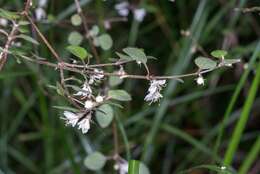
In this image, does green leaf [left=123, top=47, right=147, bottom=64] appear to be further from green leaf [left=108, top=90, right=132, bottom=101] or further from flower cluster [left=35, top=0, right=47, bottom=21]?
flower cluster [left=35, top=0, right=47, bottom=21]

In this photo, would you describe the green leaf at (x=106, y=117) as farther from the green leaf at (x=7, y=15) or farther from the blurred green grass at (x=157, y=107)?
the blurred green grass at (x=157, y=107)

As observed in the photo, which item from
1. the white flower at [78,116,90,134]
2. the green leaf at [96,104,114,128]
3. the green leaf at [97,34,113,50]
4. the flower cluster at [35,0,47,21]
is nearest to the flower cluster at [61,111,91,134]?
the white flower at [78,116,90,134]

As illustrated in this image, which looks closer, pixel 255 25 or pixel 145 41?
pixel 255 25

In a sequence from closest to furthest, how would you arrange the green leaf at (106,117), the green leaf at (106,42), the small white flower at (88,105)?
1. the small white flower at (88,105)
2. the green leaf at (106,117)
3. the green leaf at (106,42)

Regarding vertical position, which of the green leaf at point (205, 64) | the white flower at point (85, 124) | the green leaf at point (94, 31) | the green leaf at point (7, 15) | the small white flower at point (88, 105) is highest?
the green leaf at point (94, 31)

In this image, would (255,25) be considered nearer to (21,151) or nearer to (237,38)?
(237,38)

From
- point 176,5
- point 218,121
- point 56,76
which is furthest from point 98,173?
point 176,5

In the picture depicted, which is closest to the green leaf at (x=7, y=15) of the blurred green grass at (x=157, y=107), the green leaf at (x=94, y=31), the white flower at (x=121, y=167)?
the green leaf at (x=94, y=31)

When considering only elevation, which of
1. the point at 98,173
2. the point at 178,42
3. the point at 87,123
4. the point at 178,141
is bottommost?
the point at 87,123

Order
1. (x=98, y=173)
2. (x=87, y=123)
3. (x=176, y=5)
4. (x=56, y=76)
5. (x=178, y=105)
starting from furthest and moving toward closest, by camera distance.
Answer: (x=176, y=5), (x=178, y=105), (x=56, y=76), (x=98, y=173), (x=87, y=123)
